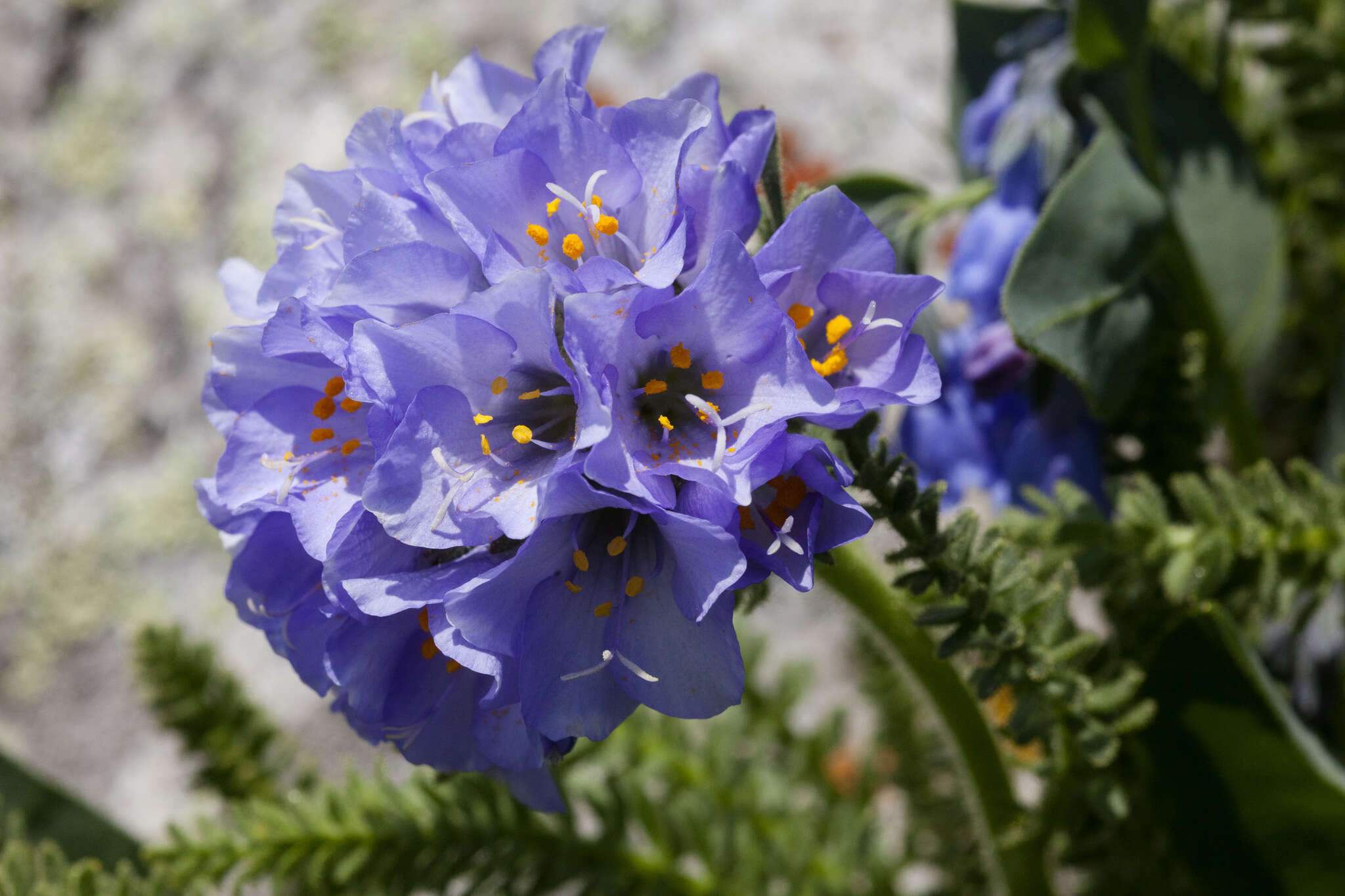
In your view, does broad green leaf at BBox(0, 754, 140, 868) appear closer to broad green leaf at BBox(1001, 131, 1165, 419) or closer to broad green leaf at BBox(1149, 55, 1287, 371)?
broad green leaf at BBox(1001, 131, 1165, 419)

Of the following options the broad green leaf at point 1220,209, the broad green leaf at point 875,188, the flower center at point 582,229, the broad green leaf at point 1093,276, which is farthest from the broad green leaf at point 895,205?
the flower center at point 582,229

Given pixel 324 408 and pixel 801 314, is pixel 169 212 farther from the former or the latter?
pixel 801 314

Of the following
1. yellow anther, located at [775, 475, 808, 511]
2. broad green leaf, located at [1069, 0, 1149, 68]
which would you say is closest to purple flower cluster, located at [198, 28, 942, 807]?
yellow anther, located at [775, 475, 808, 511]

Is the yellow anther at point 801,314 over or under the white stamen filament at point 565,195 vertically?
under

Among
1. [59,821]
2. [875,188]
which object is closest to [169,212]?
[59,821]

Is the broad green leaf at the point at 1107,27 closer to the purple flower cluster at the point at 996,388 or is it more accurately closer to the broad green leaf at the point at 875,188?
the purple flower cluster at the point at 996,388

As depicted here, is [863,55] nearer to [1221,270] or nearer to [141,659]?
[1221,270]

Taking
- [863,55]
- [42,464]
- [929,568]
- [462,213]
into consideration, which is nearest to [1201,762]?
[929,568]
